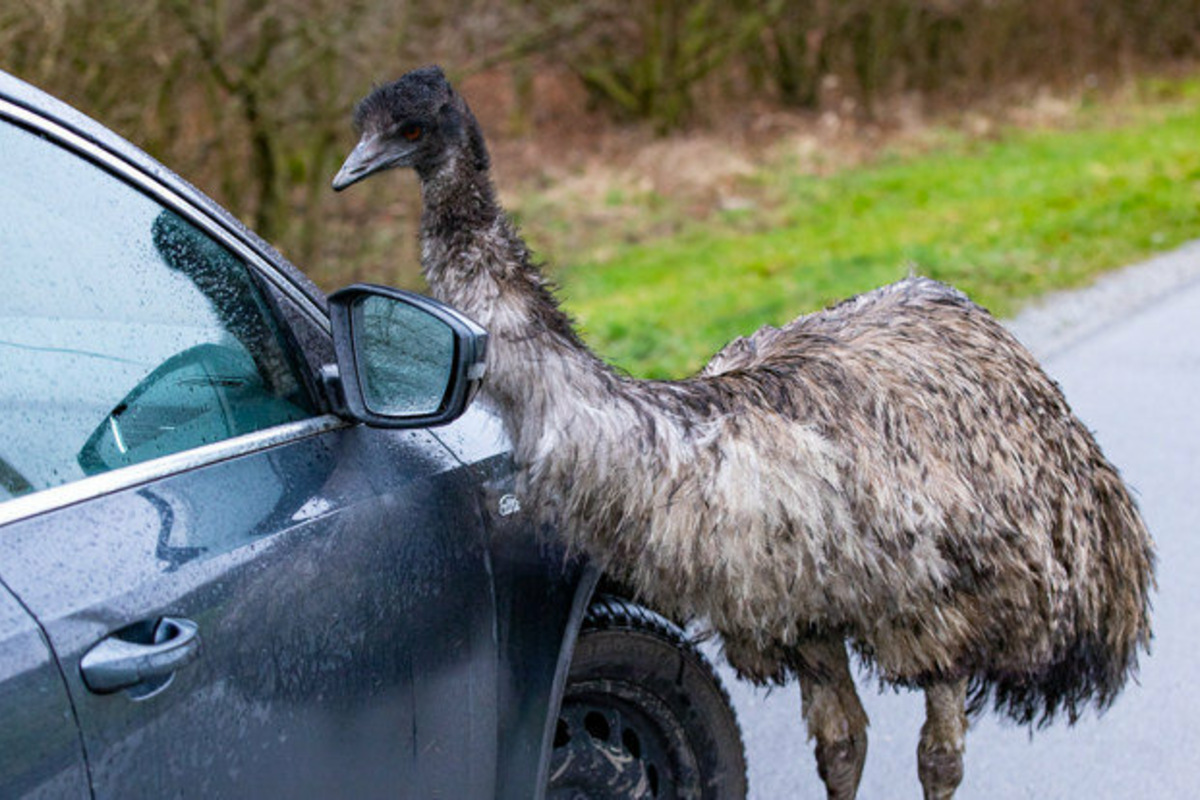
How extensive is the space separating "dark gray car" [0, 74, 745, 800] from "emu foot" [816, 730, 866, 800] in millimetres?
751

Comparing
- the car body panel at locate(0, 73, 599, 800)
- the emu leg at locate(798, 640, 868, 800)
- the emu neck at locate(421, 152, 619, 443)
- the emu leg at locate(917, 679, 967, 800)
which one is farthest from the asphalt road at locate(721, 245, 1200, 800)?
the emu neck at locate(421, 152, 619, 443)

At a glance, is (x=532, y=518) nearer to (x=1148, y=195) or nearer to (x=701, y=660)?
(x=701, y=660)

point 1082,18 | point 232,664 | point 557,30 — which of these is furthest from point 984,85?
point 232,664

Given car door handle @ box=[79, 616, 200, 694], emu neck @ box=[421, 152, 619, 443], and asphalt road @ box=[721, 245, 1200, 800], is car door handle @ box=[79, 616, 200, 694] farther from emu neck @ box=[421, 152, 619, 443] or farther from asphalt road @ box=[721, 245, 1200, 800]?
asphalt road @ box=[721, 245, 1200, 800]

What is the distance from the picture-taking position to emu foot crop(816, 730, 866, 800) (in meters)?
3.30

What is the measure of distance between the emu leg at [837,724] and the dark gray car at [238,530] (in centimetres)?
59

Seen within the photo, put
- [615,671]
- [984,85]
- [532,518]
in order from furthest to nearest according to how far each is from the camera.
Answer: [984,85], [615,671], [532,518]

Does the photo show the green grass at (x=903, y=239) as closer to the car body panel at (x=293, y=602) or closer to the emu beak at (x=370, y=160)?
the emu beak at (x=370, y=160)

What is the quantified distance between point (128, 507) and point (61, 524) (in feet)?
0.40

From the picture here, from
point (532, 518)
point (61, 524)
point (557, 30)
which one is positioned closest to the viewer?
point (61, 524)

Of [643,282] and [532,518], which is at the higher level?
[643,282]

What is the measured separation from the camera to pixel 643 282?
1177cm

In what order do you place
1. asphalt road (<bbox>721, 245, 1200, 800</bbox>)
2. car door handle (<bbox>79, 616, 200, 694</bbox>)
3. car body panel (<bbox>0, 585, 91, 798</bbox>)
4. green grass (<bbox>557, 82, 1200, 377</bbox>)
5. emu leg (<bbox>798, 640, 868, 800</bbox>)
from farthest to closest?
green grass (<bbox>557, 82, 1200, 377</bbox>), asphalt road (<bbox>721, 245, 1200, 800</bbox>), emu leg (<bbox>798, 640, 868, 800</bbox>), car door handle (<bbox>79, 616, 200, 694</bbox>), car body panel (<bbox>0, 585, 91, 798</bbox>)

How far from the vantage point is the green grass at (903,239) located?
9570 millimetres
